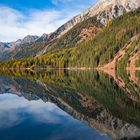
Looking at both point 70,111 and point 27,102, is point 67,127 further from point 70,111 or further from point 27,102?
point 27,102

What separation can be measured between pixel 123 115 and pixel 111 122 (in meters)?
3.82

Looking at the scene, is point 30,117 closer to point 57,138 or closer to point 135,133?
point 57,138

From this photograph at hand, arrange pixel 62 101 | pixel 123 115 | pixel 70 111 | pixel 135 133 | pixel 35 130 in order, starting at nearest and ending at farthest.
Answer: pixel 135 133
pixel 35 130
pixel 123 115
pixel 70 111
pixel 62 101

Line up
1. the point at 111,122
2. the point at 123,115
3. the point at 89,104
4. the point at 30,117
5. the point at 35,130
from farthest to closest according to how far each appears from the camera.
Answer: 1. the point at 89,104
2. the point at 30,117
3. the point at 123,115
4. the point at 111,122
5. the point at 35,130

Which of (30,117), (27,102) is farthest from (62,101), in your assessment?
(30,117)

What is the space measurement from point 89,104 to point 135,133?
22732mm

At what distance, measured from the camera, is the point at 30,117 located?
137 feet

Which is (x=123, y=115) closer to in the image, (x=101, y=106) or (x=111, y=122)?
(x=111, y=122)

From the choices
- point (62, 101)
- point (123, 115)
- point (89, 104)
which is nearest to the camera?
point (123, 115)

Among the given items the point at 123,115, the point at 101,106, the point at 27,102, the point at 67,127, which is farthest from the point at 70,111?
the point at 27,102

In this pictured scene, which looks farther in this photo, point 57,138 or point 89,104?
point 89,104

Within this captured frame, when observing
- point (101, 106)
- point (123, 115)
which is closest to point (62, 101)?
point (101, 106)

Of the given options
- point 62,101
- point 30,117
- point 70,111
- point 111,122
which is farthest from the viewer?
point 62,101

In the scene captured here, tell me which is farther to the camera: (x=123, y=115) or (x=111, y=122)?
(x=123, y=115)
